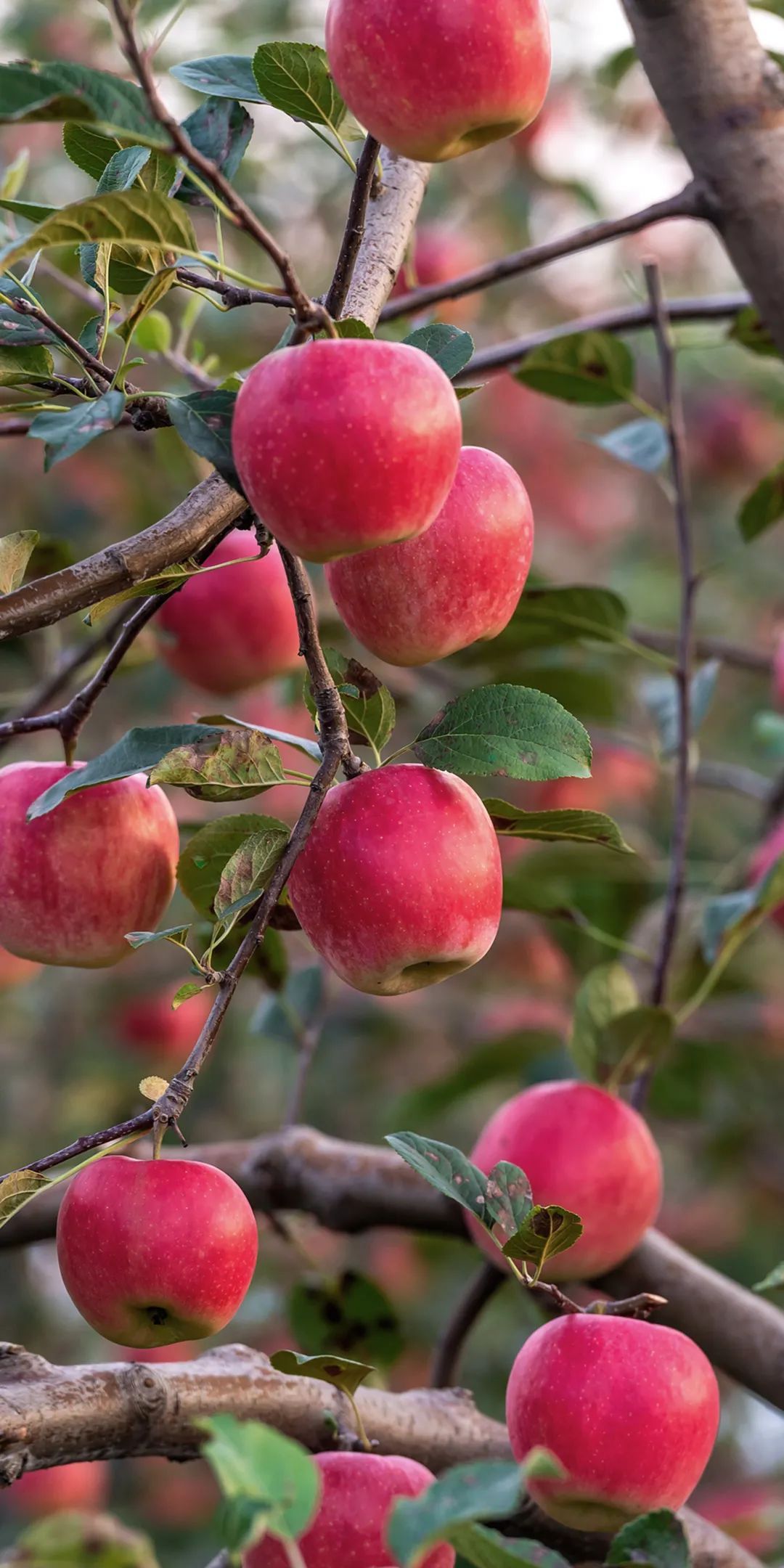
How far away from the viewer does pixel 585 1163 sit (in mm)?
942

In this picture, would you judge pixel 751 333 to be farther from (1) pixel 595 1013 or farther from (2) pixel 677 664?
(1) pixel 595 1013

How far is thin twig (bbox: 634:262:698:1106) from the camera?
43.0 inches

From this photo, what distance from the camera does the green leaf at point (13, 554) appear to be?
65 cm

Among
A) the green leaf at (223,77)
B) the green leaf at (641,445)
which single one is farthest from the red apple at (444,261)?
the green leaf at (223,77)

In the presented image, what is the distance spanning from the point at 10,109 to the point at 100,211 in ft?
0.13

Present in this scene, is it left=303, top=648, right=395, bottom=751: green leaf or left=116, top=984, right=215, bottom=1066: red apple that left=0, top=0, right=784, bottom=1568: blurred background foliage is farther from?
left=303, top=648, right=395, bottom=751: green leaf

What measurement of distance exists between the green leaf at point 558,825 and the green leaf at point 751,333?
50 centimetres

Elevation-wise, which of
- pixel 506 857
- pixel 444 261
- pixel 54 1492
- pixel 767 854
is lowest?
pixel 54 1492

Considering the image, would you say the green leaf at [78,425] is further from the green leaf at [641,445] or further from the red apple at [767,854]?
the red apple at [767,854]

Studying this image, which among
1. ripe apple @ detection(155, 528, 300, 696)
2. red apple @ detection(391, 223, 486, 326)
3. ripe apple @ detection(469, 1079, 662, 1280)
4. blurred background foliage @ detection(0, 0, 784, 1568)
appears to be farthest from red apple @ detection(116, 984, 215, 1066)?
ripe apple @ detection(469, 1079, 662, 1280)

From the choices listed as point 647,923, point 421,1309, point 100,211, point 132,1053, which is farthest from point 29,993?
point 100,211

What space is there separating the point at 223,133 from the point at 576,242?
261mm

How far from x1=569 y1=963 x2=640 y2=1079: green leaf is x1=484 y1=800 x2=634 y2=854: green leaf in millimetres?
389

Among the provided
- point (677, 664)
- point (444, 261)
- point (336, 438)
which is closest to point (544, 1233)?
point (336, 438)
